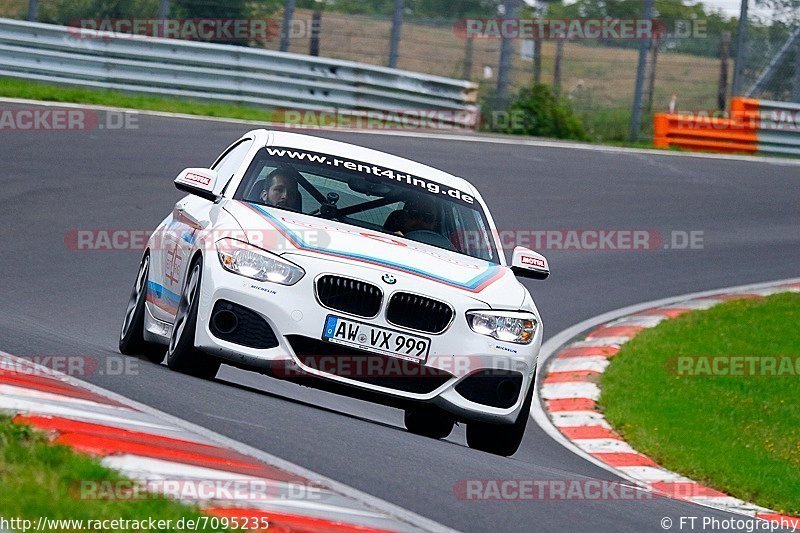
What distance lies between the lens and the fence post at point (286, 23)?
800 inches

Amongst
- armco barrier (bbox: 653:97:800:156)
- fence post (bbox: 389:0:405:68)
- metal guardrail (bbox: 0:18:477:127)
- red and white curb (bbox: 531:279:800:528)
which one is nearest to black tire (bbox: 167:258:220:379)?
red and white curb (bbox: 531:279:800:528)

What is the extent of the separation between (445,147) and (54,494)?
48.3 feet

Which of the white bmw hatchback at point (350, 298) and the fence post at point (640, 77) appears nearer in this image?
the white bmw hatchback at point (350, 298)

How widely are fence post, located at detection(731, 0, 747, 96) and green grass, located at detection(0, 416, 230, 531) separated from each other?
765 inches

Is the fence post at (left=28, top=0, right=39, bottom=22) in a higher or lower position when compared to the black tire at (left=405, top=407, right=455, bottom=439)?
higher

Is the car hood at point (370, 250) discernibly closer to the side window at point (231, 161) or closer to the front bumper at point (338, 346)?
the front bumper at point (338, 346)

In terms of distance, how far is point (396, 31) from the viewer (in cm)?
2067

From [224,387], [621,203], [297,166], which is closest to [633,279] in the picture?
[621,203]

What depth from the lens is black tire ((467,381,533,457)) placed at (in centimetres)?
744

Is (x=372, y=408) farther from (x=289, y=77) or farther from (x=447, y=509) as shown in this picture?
(x=289, y=77)

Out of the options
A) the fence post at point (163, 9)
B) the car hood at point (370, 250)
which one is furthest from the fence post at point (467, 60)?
the car hood at point (370, 250)

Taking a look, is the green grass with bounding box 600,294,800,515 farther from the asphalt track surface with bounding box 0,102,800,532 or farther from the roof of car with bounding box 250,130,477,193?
the roof of car with bounding box 250,130,477,193

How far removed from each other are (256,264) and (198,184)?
887 mm

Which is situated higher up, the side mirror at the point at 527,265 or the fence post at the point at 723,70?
the fence post at the point at 723,70
